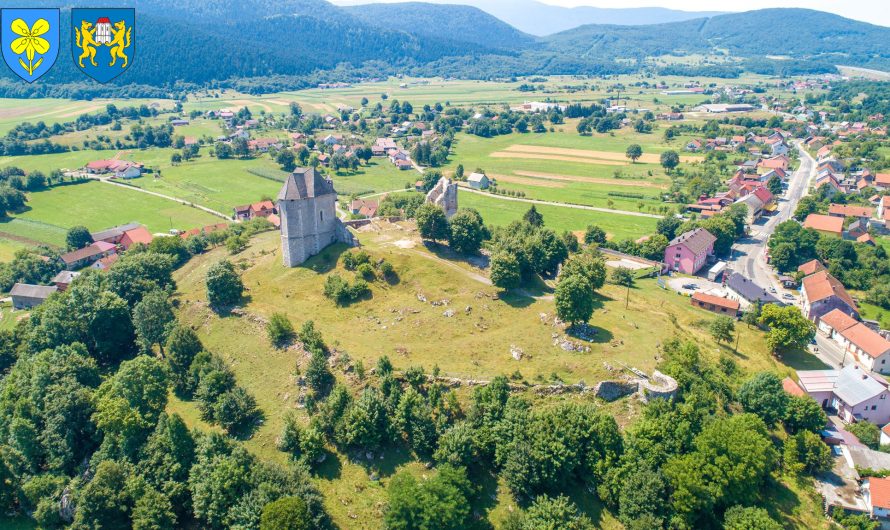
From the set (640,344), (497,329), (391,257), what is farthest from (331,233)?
(640,344)

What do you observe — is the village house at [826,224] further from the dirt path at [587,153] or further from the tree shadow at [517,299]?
the tree shadow at [517,299]

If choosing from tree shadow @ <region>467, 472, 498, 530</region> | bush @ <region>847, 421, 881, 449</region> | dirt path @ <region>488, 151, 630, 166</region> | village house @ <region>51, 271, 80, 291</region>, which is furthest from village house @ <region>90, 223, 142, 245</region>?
bush @ <region>847, 421, 881, 449</region>

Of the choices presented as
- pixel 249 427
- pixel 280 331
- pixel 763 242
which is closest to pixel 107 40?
pixel 280 331

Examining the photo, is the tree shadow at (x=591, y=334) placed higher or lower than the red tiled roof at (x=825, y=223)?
lower

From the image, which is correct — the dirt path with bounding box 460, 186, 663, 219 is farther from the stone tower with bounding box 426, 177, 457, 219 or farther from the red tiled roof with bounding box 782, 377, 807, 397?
the red tiled roof with bounding box 782, 377, 807, 397

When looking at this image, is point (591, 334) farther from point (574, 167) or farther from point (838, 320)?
point (574, 167)

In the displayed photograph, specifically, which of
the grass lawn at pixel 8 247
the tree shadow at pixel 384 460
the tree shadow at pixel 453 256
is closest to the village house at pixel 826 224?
the tree shadow at pixel 453 256
